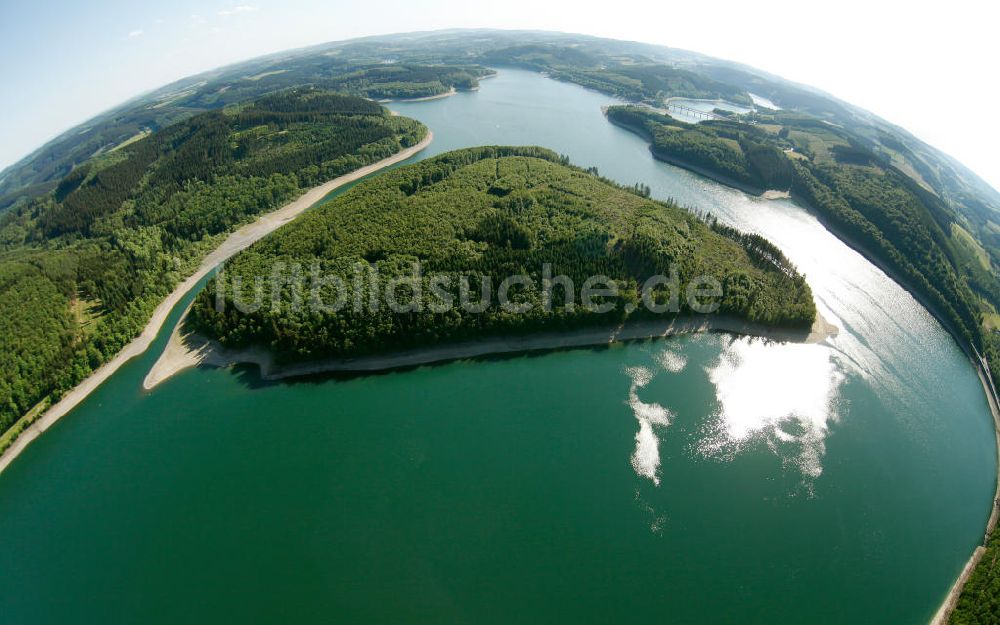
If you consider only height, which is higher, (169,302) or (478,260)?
(169,302)

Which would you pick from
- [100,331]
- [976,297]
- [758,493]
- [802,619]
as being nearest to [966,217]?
[976,297]

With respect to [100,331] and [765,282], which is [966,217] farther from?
[100,331]

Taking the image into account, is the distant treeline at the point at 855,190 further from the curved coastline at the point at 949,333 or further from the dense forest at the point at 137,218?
the dense forest at the point at 137,218

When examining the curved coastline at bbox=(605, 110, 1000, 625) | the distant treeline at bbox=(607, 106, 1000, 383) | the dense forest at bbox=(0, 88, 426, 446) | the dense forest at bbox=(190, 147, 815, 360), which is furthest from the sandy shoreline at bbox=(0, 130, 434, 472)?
the distant treeline at bbox=(607, 106, 1000, 383)

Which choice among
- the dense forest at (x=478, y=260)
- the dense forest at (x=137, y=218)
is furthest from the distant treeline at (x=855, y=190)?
the dense forest at (x=137, y=218)

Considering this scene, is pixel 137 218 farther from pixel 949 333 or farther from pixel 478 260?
pixel 949 333

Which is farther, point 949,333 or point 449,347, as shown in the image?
point 949,333

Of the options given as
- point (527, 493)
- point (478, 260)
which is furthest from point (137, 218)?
point (527, 493)
